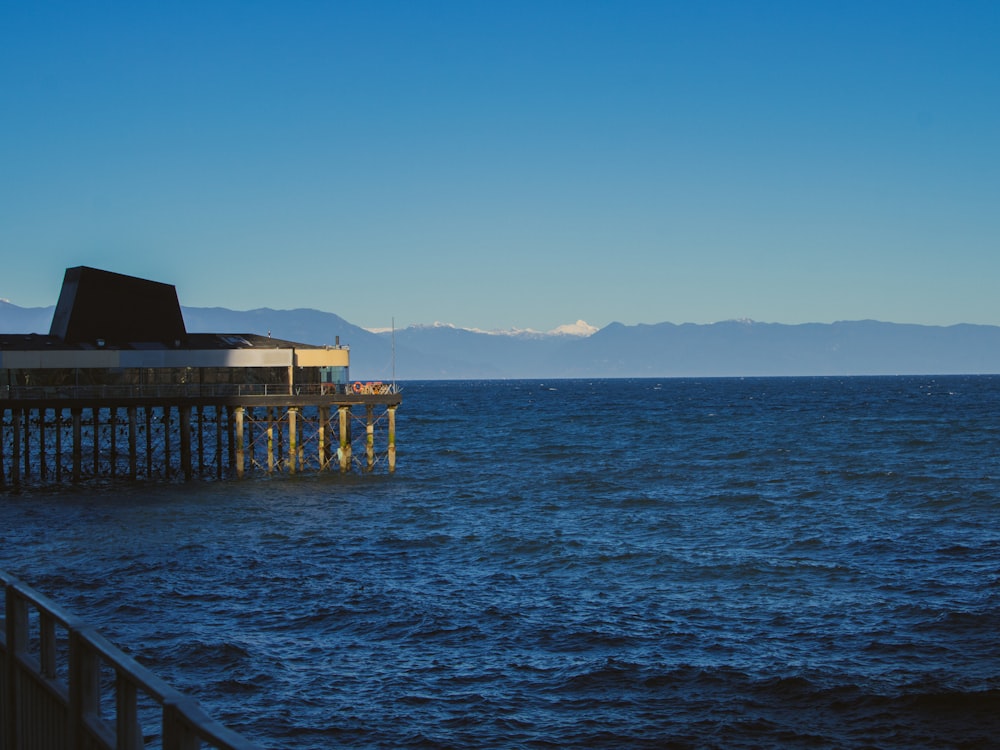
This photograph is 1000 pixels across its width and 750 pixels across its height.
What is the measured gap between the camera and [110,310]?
60.6 m

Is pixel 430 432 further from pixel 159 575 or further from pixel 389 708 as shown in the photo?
pixel 389 708

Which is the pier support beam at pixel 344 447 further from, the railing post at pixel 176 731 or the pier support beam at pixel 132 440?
the railing post at pixel 176 731

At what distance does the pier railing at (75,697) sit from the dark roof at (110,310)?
165 ft

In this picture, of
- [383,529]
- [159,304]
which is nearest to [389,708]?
[383,529]

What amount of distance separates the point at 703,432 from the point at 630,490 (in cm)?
4770

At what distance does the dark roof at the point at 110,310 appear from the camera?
58750 mm

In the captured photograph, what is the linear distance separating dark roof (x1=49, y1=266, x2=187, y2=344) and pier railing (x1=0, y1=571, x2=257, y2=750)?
165 ft

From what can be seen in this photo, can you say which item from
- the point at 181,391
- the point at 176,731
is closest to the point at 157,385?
the point at 181,391

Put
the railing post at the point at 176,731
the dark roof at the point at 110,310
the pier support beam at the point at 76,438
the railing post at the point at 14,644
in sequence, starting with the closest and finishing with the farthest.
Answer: the railing post at the point at 176,731 < the railing post at the point at 14,644 < the pier support beam at the point at 76,438 < the dark roof at the point at 110,310

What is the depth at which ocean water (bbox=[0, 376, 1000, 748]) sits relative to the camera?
1698 centimetres

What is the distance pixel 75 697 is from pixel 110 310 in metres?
57.4

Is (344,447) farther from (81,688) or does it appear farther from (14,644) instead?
(81,688)

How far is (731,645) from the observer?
20.7m

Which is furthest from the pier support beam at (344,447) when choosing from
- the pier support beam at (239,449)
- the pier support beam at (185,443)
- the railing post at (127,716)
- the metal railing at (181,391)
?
the railing post at (127,716)
